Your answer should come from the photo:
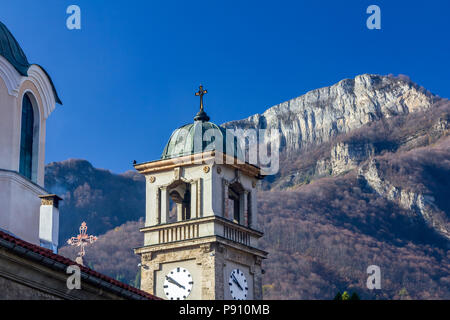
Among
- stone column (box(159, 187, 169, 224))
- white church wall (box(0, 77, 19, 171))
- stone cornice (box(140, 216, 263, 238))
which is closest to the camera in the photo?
white church wall (box(0, 77, 19, 171))

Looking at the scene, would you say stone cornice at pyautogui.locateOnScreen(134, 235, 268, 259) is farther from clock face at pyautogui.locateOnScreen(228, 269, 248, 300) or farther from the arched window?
the arched window

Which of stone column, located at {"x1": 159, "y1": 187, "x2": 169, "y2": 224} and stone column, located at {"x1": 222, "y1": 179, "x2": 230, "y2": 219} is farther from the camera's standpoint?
stone column, located at {"x1": 159, "y1": 187, "x2": 169, "y2": 224}

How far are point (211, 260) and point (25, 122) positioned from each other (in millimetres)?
14644

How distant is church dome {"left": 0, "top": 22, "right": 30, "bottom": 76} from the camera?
103 ft

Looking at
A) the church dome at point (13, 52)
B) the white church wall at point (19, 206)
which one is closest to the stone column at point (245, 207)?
the church dome at point (13, 52)

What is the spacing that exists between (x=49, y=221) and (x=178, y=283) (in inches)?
629

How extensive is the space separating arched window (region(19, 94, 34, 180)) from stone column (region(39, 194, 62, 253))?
1674 mm

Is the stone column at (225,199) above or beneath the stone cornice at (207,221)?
above

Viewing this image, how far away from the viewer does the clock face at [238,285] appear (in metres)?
45.2

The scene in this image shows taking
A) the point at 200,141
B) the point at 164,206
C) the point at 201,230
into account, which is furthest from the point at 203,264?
the point at 200,141

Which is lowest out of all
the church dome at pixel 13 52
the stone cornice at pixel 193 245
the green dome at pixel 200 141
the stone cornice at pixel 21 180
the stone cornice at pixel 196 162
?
the stone cornice at pixel 21 180

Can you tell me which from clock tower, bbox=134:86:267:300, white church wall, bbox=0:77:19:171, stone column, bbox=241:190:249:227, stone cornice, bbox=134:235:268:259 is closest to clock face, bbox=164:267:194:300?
clock tower, bbox=134:86:267:300

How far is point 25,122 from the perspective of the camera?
105ft

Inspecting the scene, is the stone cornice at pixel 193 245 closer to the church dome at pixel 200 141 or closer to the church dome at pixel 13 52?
the church dome at pixel 200 141
